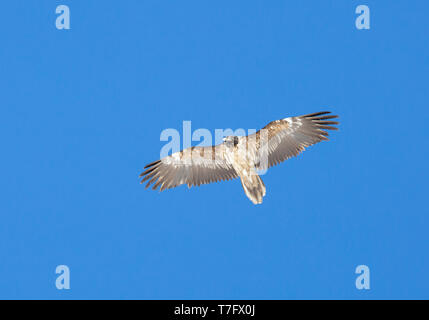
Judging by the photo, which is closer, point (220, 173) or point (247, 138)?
point (247, 138)

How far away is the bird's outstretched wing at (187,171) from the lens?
14359 millimetres

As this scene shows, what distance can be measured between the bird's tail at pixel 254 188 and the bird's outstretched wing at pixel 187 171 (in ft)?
3.15

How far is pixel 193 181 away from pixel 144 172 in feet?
4.32

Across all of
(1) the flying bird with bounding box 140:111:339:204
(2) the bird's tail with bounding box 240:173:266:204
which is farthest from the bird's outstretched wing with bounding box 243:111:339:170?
(2) the bird's tail with bounding box 240:173:266:204

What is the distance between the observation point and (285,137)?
1380 centimetres

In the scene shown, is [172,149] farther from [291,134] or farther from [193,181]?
[291,134]

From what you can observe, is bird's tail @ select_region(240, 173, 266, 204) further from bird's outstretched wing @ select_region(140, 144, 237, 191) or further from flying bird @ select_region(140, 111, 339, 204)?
bird's outstretched wing @ select_region(140, 144, 237, 191)

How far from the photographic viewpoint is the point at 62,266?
526 inches

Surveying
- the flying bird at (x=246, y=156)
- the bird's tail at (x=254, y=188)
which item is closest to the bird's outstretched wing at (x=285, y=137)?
the flying bird at (x=246, y=156)

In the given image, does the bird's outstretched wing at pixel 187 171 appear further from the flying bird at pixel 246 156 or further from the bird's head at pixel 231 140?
the bird's head at pixel 231 140
